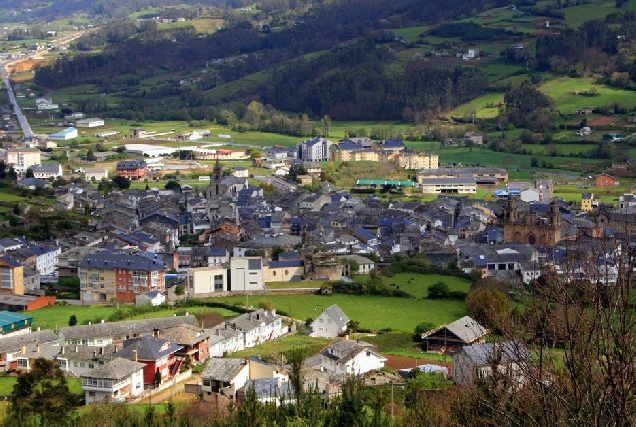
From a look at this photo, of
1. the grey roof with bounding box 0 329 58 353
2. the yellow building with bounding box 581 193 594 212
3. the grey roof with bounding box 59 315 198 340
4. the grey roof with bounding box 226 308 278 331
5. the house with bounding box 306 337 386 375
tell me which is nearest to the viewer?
the house with bounding box 306 337 386 375

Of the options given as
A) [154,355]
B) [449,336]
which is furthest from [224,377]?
[449,336]

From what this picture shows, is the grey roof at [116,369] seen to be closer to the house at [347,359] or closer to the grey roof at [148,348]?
the grey roof at [148,348]

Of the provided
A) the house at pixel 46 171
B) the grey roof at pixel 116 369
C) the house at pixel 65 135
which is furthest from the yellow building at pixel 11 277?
the house at pixel 65 135

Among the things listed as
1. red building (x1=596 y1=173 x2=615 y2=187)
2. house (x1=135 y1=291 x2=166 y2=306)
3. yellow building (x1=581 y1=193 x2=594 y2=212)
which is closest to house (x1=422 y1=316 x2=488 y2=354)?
house (x1=135 y1=291 x2=166 y2=306)

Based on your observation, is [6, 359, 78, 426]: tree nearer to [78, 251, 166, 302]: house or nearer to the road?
[78, 251, 166, 302]: house

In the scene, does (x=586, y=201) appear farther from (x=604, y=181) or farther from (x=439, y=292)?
(x=439, y=292)
